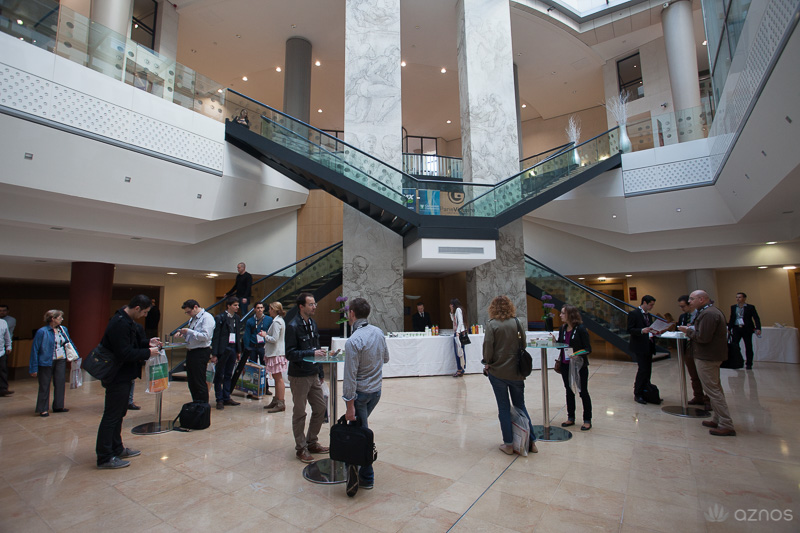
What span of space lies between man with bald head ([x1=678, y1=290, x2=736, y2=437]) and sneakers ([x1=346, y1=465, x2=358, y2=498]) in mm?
4639

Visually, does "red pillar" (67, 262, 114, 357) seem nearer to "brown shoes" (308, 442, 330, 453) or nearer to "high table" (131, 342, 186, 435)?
"high table" (131, 342, 186, 435)

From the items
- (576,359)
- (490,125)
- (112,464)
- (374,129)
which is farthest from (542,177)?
(112,464)

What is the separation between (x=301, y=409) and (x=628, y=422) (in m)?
4.63

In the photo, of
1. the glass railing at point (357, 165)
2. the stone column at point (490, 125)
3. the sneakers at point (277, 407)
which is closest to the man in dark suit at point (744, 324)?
the stone column at point (490, 125)

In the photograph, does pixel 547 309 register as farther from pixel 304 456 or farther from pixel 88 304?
pixel 88 304

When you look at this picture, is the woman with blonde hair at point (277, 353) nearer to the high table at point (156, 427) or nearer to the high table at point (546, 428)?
the high table at point (156, 427)

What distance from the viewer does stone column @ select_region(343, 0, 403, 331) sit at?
38.2ft

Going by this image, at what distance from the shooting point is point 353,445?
3.30 m

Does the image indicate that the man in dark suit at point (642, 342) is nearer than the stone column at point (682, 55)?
Yes

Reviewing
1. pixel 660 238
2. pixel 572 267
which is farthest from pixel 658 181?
pixel 572 267

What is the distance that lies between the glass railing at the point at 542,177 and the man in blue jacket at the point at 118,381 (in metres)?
8.11

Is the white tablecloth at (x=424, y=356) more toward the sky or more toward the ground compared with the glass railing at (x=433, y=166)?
more toward the ground

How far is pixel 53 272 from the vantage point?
39.1 ft

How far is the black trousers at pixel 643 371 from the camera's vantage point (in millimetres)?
6410
